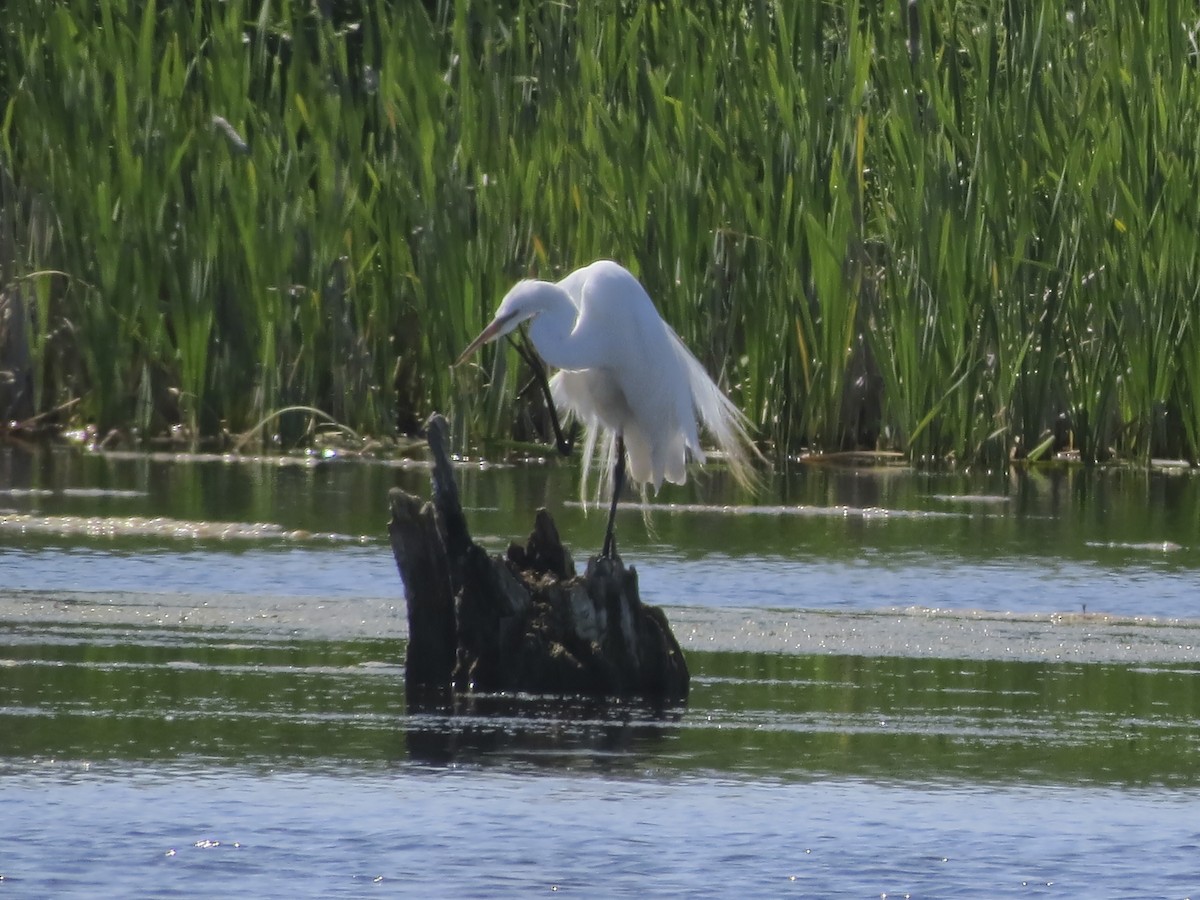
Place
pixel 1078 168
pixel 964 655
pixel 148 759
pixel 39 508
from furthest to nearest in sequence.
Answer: pixel 1078 168, pixel 39 508, pixel 964 655, pixel 148 759

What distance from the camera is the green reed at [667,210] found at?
33.0 feet

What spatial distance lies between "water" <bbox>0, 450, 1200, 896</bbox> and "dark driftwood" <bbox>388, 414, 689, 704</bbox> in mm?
155

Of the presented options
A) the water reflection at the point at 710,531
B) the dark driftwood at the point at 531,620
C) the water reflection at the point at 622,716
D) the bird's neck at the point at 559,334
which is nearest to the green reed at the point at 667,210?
the water reflection at the point at 710,531

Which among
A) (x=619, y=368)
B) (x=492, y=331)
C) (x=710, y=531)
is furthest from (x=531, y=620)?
(x=710, y=531)

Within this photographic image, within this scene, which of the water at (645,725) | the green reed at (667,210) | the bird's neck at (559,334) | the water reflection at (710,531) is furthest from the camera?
the green reed at (667,210)

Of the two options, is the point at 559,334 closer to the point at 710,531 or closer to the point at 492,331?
the point at 492,331

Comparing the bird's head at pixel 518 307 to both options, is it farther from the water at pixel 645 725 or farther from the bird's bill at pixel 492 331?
the water at pixel 645 725

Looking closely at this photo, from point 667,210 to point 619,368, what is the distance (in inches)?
108

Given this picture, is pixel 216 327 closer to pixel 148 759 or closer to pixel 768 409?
pixel 768 409

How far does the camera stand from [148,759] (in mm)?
4809

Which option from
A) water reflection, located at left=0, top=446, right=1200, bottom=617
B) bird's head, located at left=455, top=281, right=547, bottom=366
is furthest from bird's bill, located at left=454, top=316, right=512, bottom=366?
water reflection, located at left=0, top=446, right=1200, bottom=617

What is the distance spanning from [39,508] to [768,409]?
335cm

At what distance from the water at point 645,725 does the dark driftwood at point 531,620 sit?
16 centimetres

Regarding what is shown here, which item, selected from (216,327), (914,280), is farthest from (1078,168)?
(216,327)
